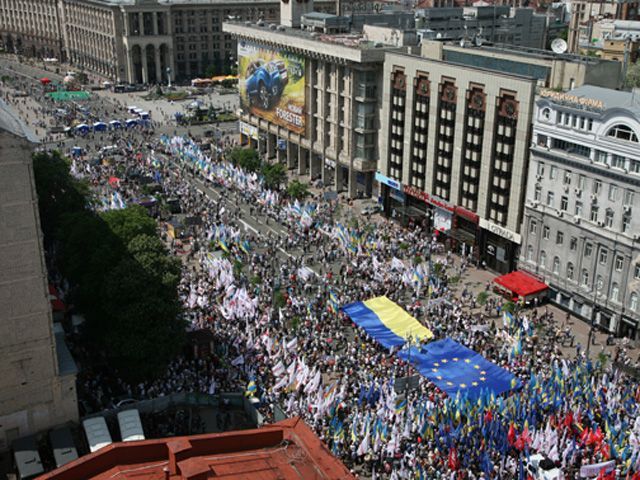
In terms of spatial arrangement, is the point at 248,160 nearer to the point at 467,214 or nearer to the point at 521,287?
the point at 467,214

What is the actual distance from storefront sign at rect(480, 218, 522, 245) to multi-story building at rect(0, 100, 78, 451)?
46050 mm

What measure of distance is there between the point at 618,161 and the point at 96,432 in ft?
158

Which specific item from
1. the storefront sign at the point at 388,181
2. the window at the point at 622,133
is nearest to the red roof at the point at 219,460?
the window at the point at 622,133

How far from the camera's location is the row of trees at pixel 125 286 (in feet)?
174

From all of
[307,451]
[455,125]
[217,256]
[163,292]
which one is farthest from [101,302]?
[455,125]

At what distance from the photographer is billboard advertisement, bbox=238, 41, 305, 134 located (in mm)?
110312

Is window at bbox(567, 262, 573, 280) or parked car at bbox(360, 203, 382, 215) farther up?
window at bbox(567, 262, 573, 280)

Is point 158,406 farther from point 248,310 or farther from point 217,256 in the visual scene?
point 217,256

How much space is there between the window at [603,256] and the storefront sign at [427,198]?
20461mm

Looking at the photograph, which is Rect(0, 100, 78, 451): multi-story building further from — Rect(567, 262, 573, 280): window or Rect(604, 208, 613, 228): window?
Rect(604, 208, 613, 228): window

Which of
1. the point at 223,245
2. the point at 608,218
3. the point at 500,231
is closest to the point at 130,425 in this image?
the point at 223,245

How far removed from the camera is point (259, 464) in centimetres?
3400

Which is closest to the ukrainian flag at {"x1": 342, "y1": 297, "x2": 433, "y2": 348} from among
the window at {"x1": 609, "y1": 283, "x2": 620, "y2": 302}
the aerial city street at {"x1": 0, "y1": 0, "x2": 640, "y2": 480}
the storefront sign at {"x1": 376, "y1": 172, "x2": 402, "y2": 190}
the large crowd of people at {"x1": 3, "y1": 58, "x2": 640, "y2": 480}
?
the aerial city street at {"x1": 0, "y1": 0, "x2": 640, "y2": 480}

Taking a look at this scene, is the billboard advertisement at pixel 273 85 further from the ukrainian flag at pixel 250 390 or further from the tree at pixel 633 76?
the ukrainian flag at pixel 250 390
